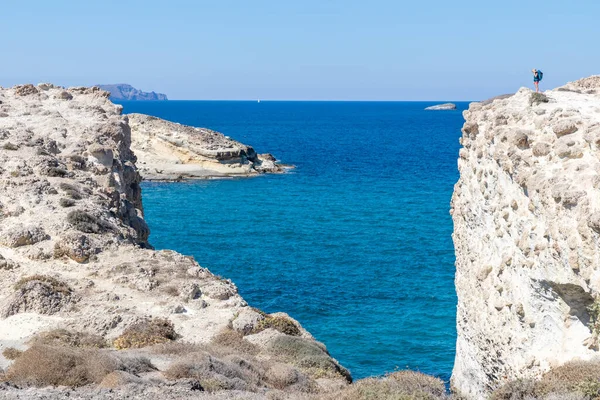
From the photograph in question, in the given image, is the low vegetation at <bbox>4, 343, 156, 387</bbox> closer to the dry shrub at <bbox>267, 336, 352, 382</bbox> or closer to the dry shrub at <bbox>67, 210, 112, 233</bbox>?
the dry shrub at <bbox>267, 336, 352, 382</bbox>

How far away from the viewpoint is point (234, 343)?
1659 centimetres

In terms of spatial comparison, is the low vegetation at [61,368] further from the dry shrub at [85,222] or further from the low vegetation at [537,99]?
the low vegetation at [537,99]

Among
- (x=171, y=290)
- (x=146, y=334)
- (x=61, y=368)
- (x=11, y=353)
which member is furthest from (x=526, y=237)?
(x=11, y=353)

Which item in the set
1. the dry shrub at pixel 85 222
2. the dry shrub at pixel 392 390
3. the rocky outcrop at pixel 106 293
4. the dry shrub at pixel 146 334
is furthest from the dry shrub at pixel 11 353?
the dry shrub at pixel 85 222

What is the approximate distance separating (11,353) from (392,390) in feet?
26.3

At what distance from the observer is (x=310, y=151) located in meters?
113

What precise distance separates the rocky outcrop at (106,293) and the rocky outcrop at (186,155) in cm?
5261

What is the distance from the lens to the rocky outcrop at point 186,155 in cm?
8262

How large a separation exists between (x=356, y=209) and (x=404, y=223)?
25.5ft

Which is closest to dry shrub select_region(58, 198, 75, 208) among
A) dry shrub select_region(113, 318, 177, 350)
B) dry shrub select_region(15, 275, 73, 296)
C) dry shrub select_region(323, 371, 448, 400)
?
dry shrub select_region(15, 275, 73, 296)

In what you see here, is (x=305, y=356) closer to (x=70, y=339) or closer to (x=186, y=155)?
(x=70, y=339)

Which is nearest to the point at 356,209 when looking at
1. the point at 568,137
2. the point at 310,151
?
the point at 568,137

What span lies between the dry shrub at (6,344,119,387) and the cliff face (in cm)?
902

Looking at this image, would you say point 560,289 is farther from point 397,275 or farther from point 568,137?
point 397,275
